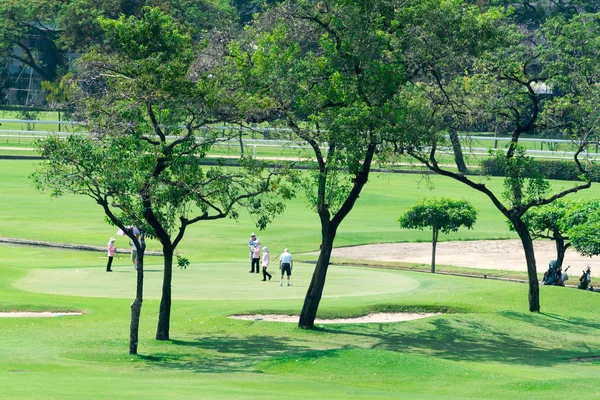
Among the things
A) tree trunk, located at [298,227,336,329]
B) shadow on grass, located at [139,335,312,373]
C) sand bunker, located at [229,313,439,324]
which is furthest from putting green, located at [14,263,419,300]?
shadow on grass, located at [139,335,312,373]

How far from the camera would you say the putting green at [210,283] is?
3600 centimetres

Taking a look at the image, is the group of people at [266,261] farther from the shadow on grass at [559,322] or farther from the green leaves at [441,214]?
the shadow on grass at [559,322]

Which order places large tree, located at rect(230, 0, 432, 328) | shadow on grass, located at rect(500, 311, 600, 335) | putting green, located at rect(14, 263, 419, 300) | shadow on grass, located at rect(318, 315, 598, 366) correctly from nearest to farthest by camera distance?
shadow on grass, located at rect(318, 315, 598, 366) < large tree, located at rect(230, 0, 432, 328) < shadow on grass, located at rect(500, 311, 600, 335) < putting green, located at rect(14, 263, 419, 300)

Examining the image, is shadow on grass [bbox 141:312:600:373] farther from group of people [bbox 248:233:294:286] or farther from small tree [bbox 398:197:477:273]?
small tree [bbox 398:197:477:273]

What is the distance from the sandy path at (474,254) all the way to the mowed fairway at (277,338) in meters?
6.20

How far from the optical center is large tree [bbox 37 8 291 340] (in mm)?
25891

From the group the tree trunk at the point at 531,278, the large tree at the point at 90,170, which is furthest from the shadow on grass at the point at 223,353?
the tree trunk at the point at 531,278

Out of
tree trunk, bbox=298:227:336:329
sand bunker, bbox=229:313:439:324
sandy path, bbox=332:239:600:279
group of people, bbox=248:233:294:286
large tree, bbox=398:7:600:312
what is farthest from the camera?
sandy path, bbox=332:239:600:279

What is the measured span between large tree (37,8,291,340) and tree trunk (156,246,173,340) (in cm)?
5

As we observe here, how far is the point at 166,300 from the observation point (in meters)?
27.3

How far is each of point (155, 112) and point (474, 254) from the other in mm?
29333

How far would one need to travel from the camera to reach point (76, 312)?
31.5 m

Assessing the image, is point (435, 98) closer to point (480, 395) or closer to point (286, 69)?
point (286, 69)

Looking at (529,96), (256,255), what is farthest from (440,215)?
(529,96)
